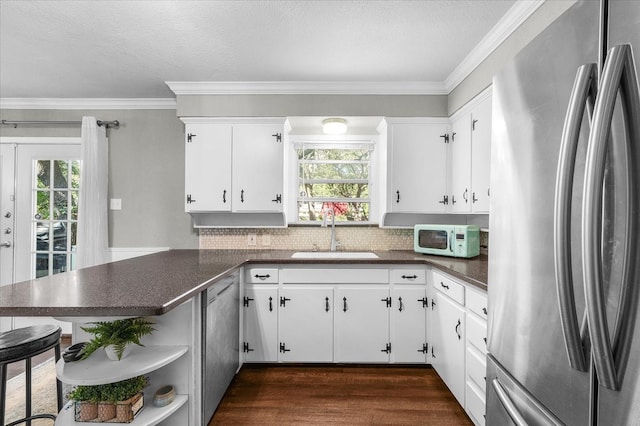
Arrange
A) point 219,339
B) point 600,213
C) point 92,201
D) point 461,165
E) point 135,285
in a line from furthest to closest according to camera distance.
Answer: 1. point 92,201
2. point 461,165
3. point 219,339
4. point 135,285
5. point 600,213

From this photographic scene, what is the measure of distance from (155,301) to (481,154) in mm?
2306

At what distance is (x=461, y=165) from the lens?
2.94 m

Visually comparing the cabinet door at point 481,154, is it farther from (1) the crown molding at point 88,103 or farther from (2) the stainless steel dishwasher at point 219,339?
(1) the crown molding at point 88,103

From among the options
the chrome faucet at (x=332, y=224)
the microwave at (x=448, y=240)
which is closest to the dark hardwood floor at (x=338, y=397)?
the microwave at (x=448, y=240)

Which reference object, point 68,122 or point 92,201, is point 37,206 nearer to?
point 92,201

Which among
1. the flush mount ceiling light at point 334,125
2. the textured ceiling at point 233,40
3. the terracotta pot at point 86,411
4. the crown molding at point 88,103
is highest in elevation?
the textured ceiling at point 233,40

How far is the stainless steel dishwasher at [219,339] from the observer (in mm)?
1843

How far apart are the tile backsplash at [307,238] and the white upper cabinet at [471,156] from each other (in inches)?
26.3

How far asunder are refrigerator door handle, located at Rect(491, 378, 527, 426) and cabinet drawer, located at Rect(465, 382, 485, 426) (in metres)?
0.97

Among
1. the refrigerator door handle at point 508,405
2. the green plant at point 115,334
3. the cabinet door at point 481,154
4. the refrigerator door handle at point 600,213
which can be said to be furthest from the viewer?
the cabinet door at point 481,154

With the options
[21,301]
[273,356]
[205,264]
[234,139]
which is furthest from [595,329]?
[234,139]

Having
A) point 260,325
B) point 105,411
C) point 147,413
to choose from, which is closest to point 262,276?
point 260,325

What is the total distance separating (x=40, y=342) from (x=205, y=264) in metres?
1.04

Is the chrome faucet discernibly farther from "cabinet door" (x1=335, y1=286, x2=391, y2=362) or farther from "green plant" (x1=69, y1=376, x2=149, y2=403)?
"green plant" (x1=69, y1=376, x2=149, y2=403)
